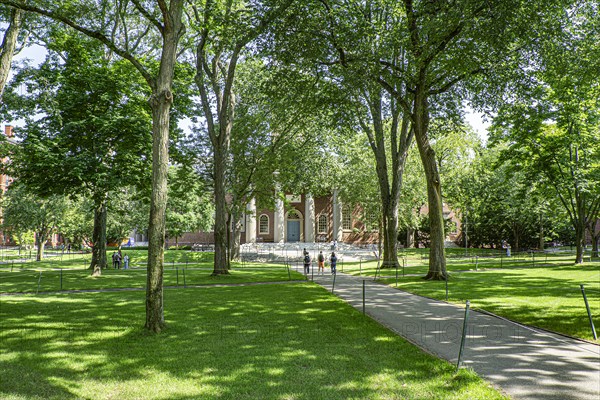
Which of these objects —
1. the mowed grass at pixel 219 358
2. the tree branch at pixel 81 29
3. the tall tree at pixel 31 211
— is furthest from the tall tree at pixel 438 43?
the tall tree at pixel 31 211

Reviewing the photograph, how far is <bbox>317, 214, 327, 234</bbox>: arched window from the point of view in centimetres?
5594

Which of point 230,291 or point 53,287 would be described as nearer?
point 230,291

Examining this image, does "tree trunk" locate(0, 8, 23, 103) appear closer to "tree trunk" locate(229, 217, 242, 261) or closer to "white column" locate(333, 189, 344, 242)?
"tree trunk" locate(229, 217, 242, 261)

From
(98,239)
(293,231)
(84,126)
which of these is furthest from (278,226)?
(84,126)

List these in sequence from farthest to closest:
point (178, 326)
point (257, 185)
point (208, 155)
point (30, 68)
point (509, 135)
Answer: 1. point (208, 155)
2. point (257, 185)
3. point (509, 135)
4. point (30, 68)
5. point (178, 326)

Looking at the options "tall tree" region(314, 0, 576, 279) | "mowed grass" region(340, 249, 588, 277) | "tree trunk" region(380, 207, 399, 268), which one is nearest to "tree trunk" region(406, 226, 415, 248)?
"mowed grass" region(340, 249, 588, 277)

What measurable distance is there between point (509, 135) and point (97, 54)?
2577 cm

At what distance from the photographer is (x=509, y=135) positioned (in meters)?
26.8

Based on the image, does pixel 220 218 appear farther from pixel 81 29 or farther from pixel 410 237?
pixel 410 237

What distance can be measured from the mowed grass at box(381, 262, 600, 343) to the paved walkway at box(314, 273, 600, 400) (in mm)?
794

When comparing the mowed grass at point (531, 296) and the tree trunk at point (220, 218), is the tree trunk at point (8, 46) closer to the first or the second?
the tree trunk at point (220, 218)

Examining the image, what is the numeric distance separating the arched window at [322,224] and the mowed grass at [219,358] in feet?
147

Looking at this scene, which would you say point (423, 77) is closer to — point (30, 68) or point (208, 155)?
point (30, 68)

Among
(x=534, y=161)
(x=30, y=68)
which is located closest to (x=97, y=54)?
(x=30, y=68)
